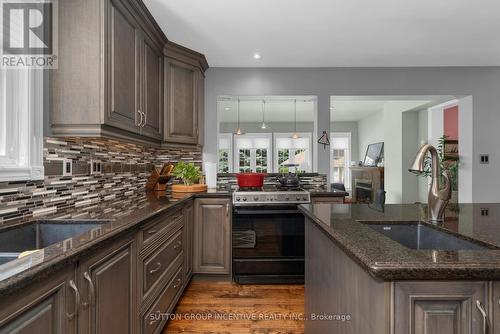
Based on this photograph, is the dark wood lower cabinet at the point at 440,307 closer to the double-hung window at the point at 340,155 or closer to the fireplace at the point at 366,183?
the fireplace at the point at 366,183

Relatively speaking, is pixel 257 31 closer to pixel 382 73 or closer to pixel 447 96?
pixel 382 73

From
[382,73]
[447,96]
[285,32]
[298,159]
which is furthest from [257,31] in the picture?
[298,159]

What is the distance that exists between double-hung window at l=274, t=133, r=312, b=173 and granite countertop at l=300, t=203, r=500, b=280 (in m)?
7.62

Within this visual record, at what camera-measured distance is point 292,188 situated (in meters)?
3.11

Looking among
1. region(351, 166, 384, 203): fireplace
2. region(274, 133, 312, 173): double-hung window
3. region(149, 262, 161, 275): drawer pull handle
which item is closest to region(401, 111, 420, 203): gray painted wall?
region(351, 166, 384, 203): fireplace

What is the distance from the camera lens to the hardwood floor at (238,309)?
6.89ft

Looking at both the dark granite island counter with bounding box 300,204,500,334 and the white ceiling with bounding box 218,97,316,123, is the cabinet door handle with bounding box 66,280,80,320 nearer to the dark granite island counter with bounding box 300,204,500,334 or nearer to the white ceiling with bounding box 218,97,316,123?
the dark granite island counter with bounding box 300,204,500,334

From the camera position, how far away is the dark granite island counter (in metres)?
0.72

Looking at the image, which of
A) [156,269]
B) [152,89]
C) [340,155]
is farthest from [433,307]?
[340,155]

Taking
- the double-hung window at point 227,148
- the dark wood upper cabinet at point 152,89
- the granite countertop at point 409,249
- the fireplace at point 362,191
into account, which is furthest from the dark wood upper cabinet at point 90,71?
the double-hung window at point 227,148

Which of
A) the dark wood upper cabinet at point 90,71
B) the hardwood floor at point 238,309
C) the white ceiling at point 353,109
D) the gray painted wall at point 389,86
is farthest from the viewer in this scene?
the white ceiling at point 353,109

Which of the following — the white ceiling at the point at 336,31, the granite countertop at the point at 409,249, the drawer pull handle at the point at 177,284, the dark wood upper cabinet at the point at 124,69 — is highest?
the white ceiling at the point at 336,31

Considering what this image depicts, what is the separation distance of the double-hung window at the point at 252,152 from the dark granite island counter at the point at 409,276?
7.88 metres

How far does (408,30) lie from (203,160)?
248 centimetres
